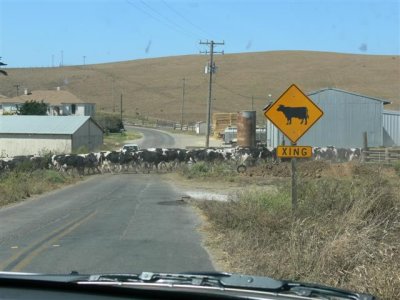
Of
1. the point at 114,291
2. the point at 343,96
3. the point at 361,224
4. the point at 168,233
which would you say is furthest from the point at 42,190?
the point at 343,96

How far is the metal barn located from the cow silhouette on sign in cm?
4015

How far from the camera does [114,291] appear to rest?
3.40 m

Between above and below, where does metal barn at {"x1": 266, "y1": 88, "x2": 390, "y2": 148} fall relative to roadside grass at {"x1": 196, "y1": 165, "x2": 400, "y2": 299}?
above

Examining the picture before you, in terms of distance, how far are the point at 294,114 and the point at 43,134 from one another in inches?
1708

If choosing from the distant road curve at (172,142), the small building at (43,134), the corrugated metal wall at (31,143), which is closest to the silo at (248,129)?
the small building at (43,134)

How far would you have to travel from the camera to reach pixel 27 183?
25859 mm

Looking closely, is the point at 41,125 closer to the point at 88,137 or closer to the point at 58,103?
the point at 88,137

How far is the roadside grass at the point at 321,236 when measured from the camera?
7.55 metres

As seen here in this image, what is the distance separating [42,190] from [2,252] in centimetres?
1523

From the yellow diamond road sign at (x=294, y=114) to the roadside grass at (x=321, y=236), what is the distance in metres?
1.17

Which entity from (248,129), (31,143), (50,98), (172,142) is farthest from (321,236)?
(50,98)

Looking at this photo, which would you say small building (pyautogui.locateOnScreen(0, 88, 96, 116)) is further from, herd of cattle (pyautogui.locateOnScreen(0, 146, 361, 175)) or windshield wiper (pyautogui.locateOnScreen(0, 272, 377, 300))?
windshield wiper (pyautogui.locateOnScreen(0, 272, 377, 300))

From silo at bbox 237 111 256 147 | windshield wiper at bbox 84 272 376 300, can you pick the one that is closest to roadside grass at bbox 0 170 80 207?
silo at bbox 237 111 256 147

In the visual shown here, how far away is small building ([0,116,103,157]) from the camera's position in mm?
52312
